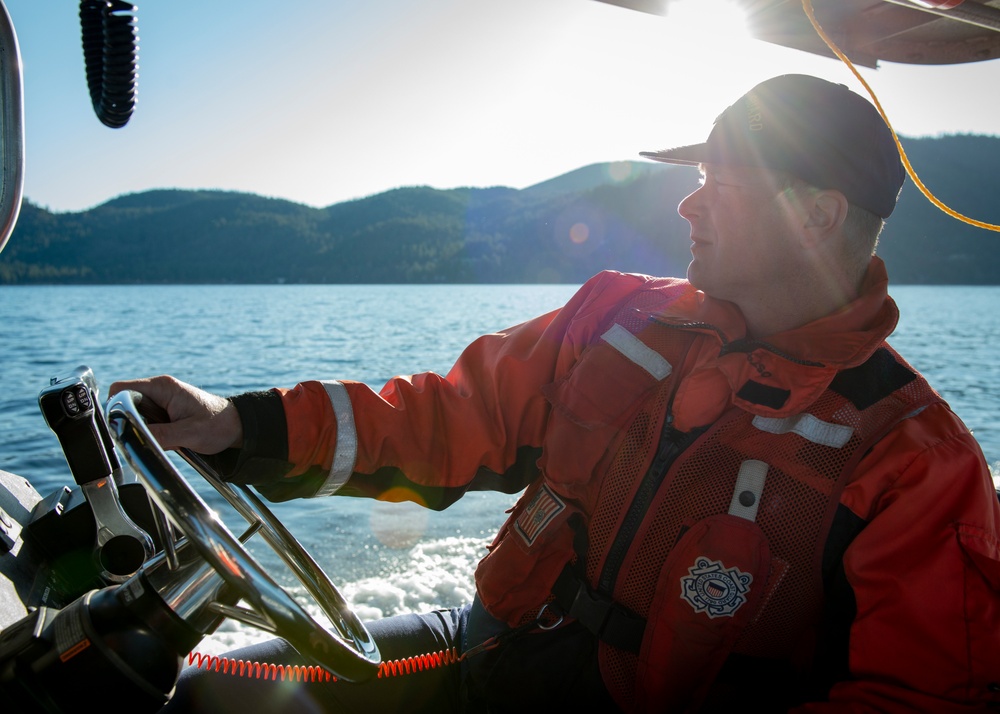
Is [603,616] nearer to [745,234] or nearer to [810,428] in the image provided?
[810,428]

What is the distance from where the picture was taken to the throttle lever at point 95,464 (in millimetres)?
1041

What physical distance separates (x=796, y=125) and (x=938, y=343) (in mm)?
16902

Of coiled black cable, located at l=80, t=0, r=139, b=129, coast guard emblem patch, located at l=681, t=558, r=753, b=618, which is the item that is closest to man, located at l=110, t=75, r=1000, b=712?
coast guard emblem patch, located at l=681, t=558, r=753, b=618

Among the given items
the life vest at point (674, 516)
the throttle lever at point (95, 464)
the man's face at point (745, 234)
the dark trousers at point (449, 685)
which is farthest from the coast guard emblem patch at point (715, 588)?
the throttle lever at point (95, 464)

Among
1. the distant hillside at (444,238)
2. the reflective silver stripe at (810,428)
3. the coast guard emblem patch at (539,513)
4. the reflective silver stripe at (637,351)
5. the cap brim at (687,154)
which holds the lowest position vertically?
the coast guard emblem patch at (539,513)

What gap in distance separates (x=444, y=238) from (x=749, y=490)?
7733 cm

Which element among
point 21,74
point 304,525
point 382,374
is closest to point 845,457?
point 21,74

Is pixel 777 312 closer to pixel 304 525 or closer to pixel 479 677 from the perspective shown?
pixel 479 677

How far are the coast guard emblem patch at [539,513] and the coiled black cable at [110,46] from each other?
106 centimetres

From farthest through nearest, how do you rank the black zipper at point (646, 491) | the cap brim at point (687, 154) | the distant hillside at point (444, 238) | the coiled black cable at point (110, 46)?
1. the distant hillside at point (444, 238)
2. the cap brim at point (687, 154)
3. the black zipper at point (646, 491)
4. the coiled black cable at point (110, 46)

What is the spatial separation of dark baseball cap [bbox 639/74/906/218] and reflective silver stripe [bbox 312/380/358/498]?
3.06ft

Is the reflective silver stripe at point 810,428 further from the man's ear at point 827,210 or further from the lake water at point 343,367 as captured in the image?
the lake water at point 343,367

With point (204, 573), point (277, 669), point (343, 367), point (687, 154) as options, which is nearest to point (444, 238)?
point (343, 367)

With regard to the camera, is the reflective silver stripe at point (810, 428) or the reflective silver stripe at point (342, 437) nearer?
the reflective silver stripe at point (810, 428)
